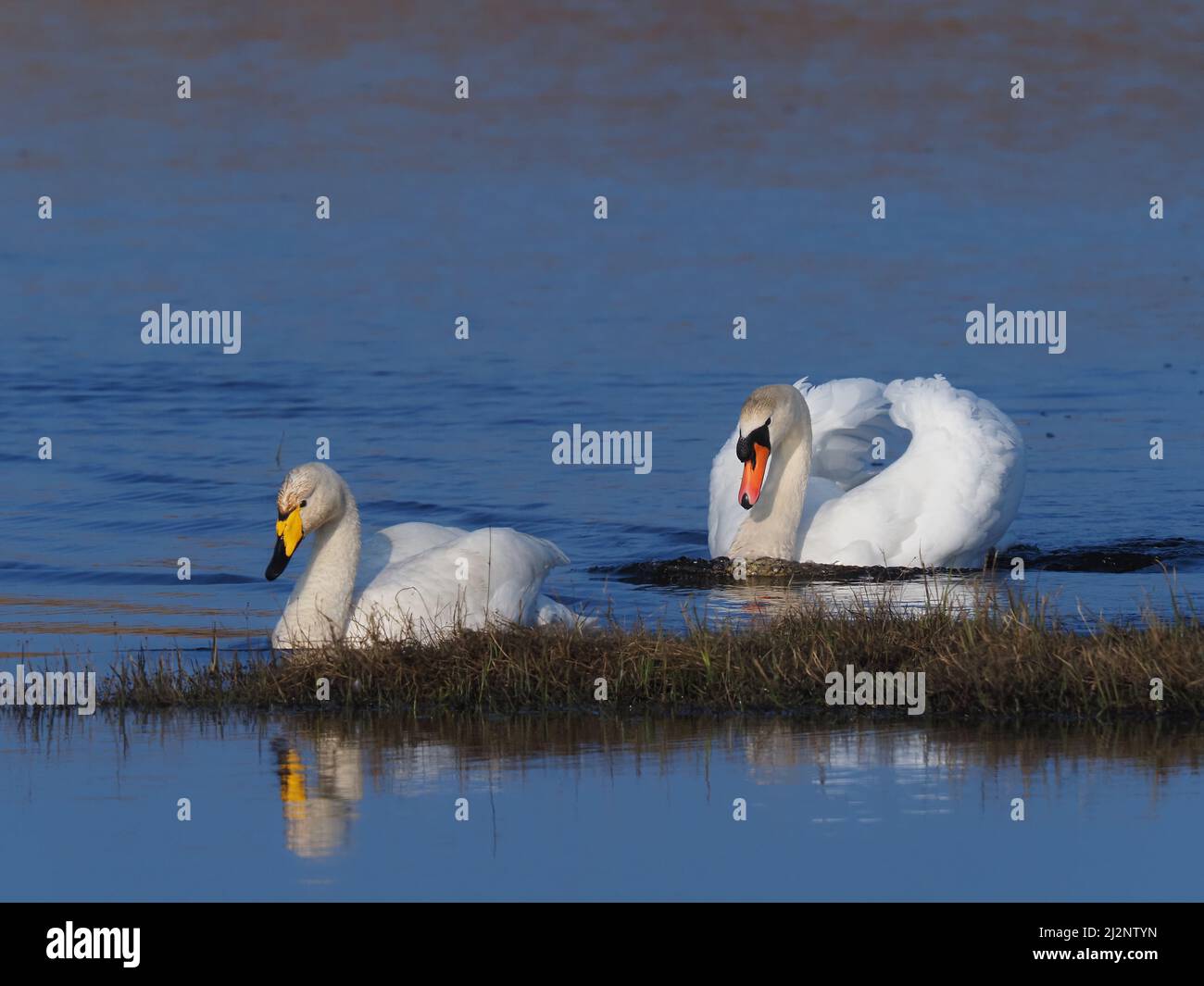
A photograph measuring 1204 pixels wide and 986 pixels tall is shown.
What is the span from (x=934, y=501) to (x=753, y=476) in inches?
43.6

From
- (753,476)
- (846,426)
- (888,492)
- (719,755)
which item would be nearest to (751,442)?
(753,476)

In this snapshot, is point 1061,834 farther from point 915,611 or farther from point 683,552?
point 683,552

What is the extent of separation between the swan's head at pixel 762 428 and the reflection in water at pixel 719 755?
532 cm

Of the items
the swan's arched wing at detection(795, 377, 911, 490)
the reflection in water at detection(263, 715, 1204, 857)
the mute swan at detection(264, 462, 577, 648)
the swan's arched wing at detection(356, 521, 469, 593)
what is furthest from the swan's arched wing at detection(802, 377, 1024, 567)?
the reflection in water at detection(263, 715, 1204, 857)

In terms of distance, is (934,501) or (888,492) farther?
(888,492)

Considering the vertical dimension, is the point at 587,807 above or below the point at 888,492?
below

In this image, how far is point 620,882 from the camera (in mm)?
7414

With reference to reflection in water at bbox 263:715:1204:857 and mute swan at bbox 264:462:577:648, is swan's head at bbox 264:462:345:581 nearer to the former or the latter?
mute swan at bbox 264:462:577:648

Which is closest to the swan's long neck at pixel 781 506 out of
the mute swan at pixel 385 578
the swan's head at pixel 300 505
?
the mute swan at pixel 385 578

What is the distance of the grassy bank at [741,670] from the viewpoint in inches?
387

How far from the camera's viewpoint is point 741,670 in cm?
1018

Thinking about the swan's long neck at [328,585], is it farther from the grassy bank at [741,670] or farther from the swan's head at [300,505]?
the grassy bank at [741,670]

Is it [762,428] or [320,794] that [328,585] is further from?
[762,428]

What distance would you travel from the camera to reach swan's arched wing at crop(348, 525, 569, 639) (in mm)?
11391
